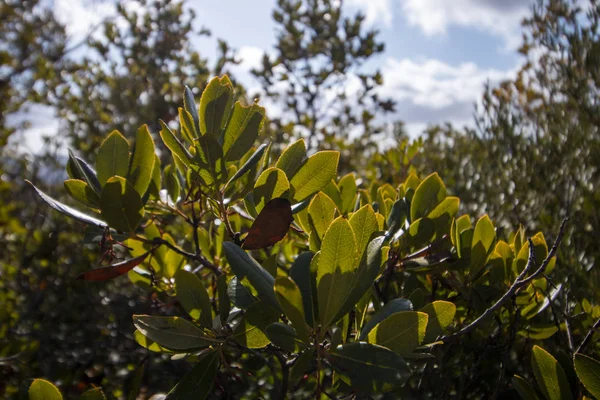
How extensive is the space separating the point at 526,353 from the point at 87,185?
1494mm

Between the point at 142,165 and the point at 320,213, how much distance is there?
0.45m

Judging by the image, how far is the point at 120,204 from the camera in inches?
42.5

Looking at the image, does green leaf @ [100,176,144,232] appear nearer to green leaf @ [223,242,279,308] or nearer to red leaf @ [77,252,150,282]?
red leaf @ [77,252,150,282]

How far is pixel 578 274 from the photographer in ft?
6.05

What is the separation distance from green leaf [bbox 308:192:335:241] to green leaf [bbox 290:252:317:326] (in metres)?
0.23

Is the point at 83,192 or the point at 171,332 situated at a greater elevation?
the point at 83,192

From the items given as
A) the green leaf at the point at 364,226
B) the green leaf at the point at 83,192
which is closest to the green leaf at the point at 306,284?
the green leaf at the point at 364,226

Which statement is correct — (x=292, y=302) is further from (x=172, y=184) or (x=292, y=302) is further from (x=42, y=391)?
(x=172, y=184)

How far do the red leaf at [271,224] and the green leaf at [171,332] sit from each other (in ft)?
0.68

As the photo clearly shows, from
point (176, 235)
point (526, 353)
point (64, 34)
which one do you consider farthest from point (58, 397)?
point (64, 34)

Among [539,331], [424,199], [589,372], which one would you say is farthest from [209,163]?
[539,331]

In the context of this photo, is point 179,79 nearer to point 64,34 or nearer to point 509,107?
point 509,107

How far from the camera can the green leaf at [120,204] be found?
3.46 feet

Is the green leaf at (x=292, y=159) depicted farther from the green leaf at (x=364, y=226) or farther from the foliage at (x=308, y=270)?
the green leaf at (x=364, y=226)
